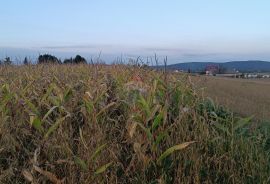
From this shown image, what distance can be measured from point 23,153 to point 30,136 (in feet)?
0.71

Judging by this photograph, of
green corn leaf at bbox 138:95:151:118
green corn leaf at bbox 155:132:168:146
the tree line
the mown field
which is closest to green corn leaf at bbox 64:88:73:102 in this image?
the mown field

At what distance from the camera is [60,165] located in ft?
13.5

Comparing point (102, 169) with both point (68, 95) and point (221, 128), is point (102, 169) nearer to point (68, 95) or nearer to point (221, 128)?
point (221, 128)

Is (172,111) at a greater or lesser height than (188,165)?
greater

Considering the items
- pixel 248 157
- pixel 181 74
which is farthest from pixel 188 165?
pixel 181 74

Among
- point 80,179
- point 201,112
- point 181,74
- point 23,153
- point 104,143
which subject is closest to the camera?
point 80,179

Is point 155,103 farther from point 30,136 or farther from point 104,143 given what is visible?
point 30,136

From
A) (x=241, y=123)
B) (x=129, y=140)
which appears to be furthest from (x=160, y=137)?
(x=241, y=123)

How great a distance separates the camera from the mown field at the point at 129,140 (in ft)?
12.8

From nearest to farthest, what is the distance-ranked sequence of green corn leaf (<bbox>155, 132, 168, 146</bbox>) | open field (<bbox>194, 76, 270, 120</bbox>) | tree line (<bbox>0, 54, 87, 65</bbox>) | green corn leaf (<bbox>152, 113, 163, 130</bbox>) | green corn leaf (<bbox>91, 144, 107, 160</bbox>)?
green corn leaf (<bbox>91, 144, 107, 160</bbox>) < green corn leaf (<bbox>155, 132, 168, 146</bbox>) < green corn leaf (<bbox>152, 113, 163, 130</bbox>) < open field (<bbox>194, 76, 270, 120</bbox>) < tree line (<bbox>0, 54, 87, 65</bbox>)

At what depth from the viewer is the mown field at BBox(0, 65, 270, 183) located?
3906mm

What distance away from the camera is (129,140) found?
4.18 m

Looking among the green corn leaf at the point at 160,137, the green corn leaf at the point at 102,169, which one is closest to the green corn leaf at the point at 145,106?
the green corn leaf at the point at 160,137

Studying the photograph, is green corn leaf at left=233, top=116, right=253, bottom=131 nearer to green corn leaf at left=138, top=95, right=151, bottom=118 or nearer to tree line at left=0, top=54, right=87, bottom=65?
green corn leaf at left=138, top=95, right=151, bottom=118
